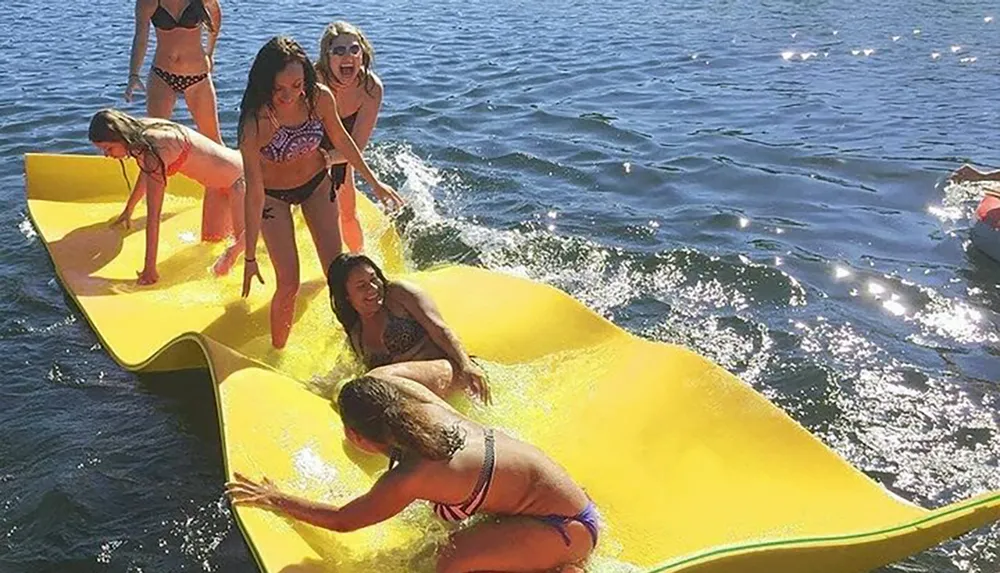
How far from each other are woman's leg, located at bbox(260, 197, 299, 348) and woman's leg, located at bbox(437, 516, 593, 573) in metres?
2.30

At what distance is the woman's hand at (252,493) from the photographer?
373cm

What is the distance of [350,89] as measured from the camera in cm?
611

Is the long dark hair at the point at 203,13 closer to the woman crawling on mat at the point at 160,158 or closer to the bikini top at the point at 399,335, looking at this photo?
the woman crawling on mat at the point at 160,158

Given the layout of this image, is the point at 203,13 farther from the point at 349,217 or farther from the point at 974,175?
the point at 974,175

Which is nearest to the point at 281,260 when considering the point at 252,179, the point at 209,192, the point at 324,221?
the point at 324,221

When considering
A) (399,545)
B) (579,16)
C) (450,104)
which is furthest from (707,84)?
(399,545)

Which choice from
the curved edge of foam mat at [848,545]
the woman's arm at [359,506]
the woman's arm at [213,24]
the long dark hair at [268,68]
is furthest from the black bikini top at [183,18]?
the curved edge of foam mat at [848,545]

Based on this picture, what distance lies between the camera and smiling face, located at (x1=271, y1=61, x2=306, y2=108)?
4.77 m

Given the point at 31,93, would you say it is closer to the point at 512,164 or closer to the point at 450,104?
the point at 450,104

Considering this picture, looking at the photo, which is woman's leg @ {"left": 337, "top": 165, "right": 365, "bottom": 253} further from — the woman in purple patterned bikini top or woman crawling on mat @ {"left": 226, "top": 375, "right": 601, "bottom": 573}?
woman crawling on mat @ {"left": 226, "top": 375, "right": 601, "bottom": 573}

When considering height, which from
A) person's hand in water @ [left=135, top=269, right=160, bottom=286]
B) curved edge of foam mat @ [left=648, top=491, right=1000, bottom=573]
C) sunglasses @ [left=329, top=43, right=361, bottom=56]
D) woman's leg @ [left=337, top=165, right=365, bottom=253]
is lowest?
person's hand in water @ [left=135, top=269, right=160, bottom=286]

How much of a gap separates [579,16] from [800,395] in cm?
1230

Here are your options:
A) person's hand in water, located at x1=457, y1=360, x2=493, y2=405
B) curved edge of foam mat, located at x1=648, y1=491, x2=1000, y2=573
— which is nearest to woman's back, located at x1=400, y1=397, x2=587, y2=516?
curved edge of foam mat, located at x1=648, y1=491, x2=1000, y2=573

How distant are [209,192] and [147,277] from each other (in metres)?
0.81
